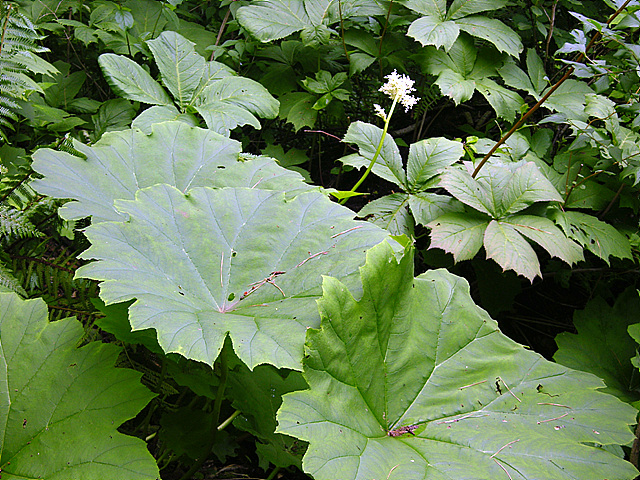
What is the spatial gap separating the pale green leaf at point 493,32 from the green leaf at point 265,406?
1802 millimetres

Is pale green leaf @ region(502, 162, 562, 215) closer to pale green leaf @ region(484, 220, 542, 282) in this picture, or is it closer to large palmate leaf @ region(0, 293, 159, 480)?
pale green leaf @ region(484, 220, 542, 282)

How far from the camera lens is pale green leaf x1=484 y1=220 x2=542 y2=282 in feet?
5.15

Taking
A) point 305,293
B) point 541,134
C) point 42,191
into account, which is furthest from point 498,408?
point 541,134

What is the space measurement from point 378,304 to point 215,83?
4.54 feet

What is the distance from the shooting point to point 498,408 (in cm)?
115

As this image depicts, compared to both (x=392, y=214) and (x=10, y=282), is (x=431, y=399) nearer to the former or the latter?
(x=392, y=214)

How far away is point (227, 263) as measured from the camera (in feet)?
3.87

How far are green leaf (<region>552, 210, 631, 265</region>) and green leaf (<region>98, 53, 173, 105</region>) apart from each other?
65.5 inches

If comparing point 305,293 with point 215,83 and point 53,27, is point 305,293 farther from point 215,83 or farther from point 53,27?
point 53,27

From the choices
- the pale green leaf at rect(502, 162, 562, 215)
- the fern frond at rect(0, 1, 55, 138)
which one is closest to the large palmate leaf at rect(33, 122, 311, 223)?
the fern frond at rect(0, 1, 55, 138)

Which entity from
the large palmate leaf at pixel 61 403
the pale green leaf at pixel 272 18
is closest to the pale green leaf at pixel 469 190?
the pale green leaf at pixel 272 18

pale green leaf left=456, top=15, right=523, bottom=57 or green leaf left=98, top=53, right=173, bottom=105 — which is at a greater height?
pale green leaf left=456, top=15, right=523, bottom=57

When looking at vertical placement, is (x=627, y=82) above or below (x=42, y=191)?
→ above

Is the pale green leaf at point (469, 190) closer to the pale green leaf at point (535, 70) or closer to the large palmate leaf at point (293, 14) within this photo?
the pale green leaf at point (535, 70)
